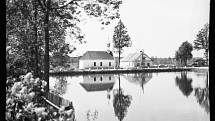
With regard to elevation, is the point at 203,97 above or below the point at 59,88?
below

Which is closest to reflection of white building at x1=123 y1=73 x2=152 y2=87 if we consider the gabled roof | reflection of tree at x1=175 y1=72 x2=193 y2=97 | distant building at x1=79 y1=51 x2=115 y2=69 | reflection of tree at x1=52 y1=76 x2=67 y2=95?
reflection of tree at x1=175 y1=72 x2=193 y2=97

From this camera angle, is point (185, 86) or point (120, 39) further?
point (120, 39)

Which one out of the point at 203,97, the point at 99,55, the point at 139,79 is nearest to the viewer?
the point at 203,97

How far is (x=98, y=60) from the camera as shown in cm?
2530

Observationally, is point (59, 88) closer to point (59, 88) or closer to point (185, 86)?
point (59, 88)

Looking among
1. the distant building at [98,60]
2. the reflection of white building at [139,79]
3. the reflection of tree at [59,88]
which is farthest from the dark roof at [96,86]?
the distant building at [98,60]

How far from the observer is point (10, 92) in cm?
135

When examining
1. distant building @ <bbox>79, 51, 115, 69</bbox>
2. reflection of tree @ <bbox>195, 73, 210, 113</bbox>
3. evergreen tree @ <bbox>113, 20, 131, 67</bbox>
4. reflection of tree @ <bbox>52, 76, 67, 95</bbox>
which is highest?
evergreen tree @ <bbox>113, 20, 131, 67</bbox>

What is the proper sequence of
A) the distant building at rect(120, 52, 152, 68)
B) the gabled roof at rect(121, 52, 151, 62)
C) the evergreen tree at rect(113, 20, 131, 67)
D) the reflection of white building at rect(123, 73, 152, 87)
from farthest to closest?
the gabled roof at rect(121, 52, 151, 62), the distant building at rect(120, 52, 152, 68), the evergreen tree at rect(113, 20, 131, 67), the reflection of white building at rect(123, 73, 152, 87)

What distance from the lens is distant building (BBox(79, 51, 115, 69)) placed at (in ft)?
80.3

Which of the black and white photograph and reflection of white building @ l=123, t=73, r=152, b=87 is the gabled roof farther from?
the black and white photograph

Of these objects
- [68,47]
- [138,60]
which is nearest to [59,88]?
[68,47]

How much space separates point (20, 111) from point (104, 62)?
932 inches

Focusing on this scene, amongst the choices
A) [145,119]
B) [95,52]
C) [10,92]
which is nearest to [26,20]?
[10,92]
